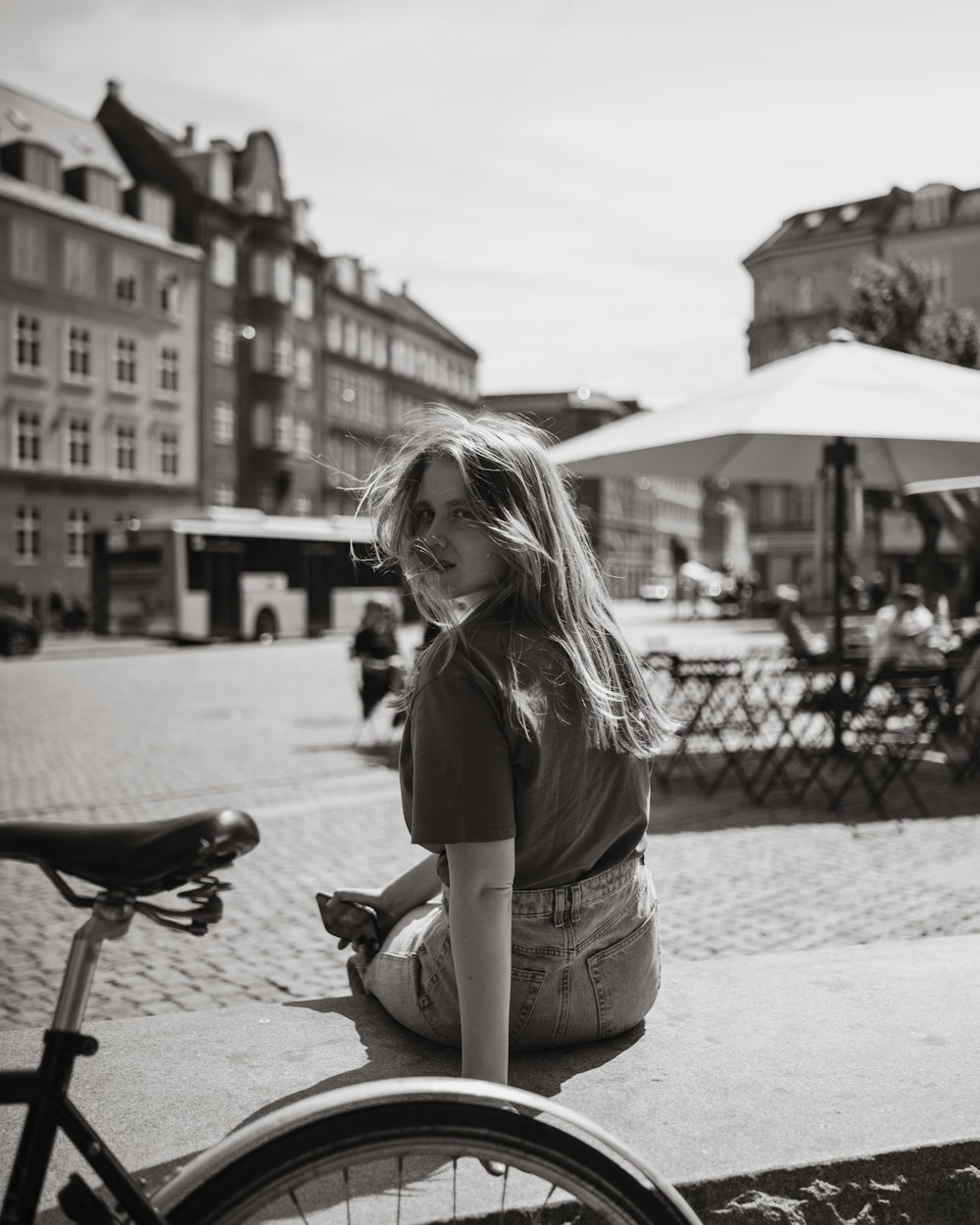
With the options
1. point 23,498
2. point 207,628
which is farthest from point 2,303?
point 207,628

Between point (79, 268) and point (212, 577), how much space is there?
17451 mm

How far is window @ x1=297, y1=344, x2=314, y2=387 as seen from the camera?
186ft

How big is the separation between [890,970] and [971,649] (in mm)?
8172

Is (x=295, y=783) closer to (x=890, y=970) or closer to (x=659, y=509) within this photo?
(x=890, y=970)

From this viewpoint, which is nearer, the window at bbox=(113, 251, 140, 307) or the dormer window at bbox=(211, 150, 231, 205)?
the window at bbox=(113, 251, 140, 307)

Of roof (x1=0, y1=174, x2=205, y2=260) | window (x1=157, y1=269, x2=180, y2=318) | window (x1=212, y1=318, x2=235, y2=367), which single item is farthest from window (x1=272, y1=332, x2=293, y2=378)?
window (x1=157, y1=269, x2=180, y2=318)

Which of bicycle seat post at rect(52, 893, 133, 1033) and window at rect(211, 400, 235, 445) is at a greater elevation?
window at rect(211, 400, 235, 445)

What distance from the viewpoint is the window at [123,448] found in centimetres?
4447

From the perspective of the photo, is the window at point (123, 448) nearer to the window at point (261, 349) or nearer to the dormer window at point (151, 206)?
the dormer window at point (151, 206)

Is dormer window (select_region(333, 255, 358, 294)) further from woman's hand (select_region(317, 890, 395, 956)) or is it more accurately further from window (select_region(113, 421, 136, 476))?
woman's hand (select_region(317, 890, 395, 956))

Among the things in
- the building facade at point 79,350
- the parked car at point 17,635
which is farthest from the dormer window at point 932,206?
the parked car at point 17,635

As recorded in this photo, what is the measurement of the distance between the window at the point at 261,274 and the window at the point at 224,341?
2.18m

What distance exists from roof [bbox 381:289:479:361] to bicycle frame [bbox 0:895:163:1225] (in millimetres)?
68420

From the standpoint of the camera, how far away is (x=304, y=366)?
57.2m
